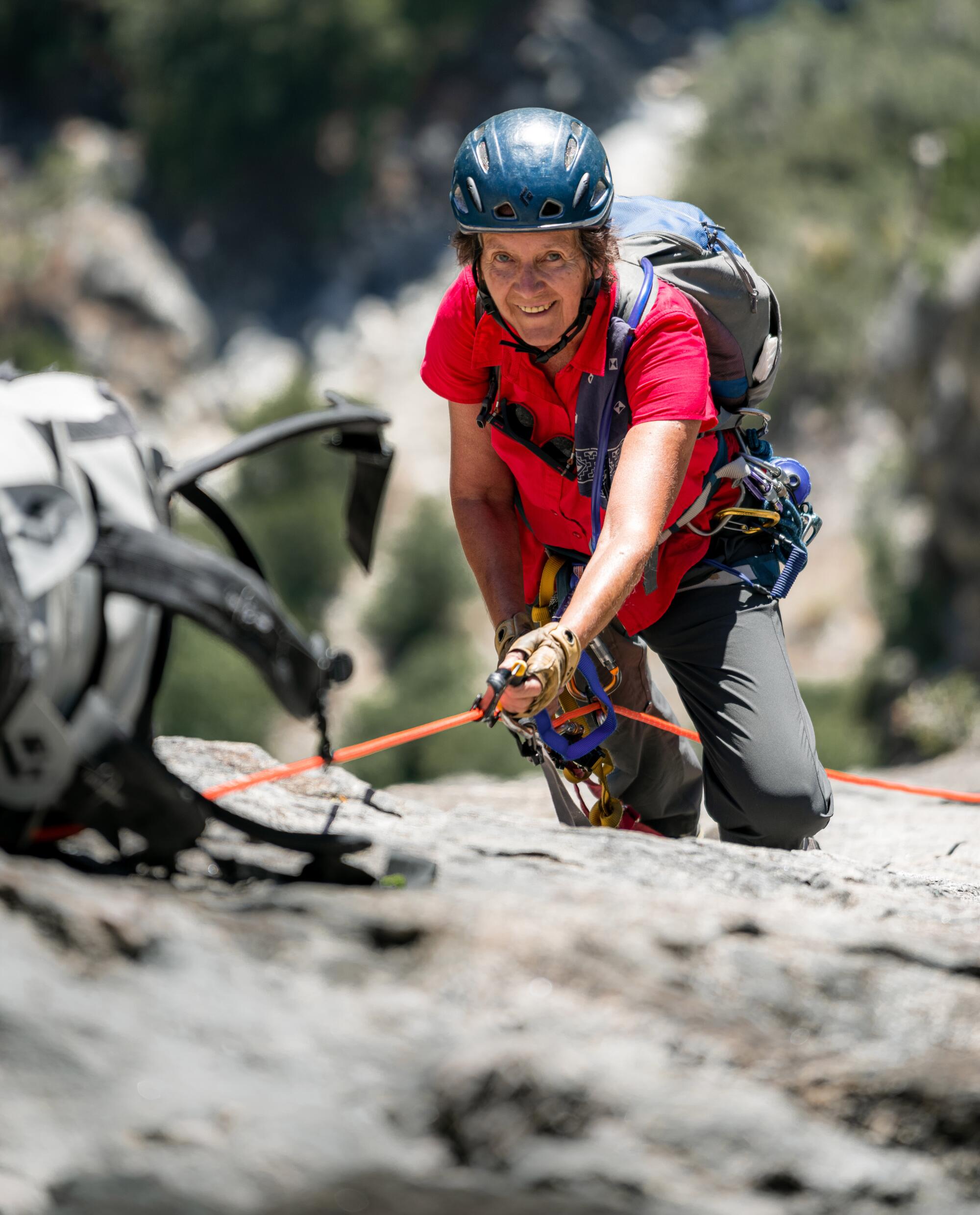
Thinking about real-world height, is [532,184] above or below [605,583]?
above

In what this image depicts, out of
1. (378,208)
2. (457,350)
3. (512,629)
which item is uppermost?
(378,208)

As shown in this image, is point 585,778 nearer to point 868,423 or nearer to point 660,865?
point 660,865

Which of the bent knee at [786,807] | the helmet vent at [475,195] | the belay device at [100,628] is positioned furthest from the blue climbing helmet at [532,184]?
the bent knee at [786,807]

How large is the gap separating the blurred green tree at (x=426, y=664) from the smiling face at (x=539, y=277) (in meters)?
25.5

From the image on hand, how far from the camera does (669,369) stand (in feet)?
10.5

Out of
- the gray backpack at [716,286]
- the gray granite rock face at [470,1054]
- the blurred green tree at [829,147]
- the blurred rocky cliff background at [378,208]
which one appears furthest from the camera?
the blurred rocky cliff background at [378,208]

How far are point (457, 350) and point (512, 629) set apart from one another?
0.79 meters

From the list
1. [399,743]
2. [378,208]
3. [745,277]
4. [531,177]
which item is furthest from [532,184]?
[378,208]

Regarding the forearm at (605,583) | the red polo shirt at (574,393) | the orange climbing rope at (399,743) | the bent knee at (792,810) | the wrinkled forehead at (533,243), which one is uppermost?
the wrinkled forehead at (533,243)

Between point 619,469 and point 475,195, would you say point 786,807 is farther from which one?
point 475,195

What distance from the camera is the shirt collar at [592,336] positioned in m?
3.24

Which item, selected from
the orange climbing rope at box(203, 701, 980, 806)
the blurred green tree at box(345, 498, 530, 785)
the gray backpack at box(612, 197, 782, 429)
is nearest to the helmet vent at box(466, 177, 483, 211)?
the gray backpack at box(612, 197, 782, 429)

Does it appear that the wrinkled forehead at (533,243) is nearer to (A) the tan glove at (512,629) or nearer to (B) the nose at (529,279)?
(B) the nose at (529,279)

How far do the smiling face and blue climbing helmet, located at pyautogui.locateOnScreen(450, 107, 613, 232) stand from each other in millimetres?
33
